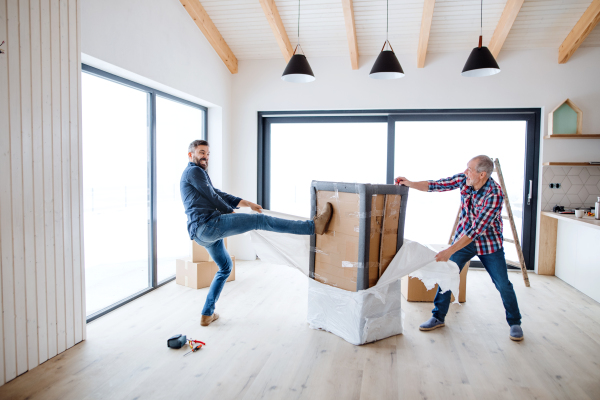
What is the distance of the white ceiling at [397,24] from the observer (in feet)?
12.6

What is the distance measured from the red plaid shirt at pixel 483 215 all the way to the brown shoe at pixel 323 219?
93cm

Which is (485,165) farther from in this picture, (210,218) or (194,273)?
(194,273)

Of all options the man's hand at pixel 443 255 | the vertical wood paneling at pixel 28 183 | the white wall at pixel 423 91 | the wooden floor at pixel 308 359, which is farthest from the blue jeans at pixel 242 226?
the white wall at pixel 423 91

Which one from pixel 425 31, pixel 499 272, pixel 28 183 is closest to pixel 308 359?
pixel 499 272

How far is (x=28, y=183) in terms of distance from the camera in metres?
2.14

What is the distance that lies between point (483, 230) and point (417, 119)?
249 centimetres

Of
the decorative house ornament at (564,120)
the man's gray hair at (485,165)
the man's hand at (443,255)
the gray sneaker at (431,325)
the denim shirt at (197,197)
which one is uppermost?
the decorative house ornament at (564,120)

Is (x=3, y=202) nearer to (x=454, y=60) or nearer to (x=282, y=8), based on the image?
(x=282, y=8)

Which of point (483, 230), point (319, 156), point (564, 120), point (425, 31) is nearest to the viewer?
point (483, 230)

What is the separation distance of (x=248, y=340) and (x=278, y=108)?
3.13 metres

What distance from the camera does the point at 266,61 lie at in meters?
4.87

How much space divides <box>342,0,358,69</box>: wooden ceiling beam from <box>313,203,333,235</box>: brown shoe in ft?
7.61

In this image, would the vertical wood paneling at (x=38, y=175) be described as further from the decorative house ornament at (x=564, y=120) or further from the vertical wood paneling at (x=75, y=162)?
the decorative house ornament at (x=564, y=120)

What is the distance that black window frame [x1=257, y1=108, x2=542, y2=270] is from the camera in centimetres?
445
